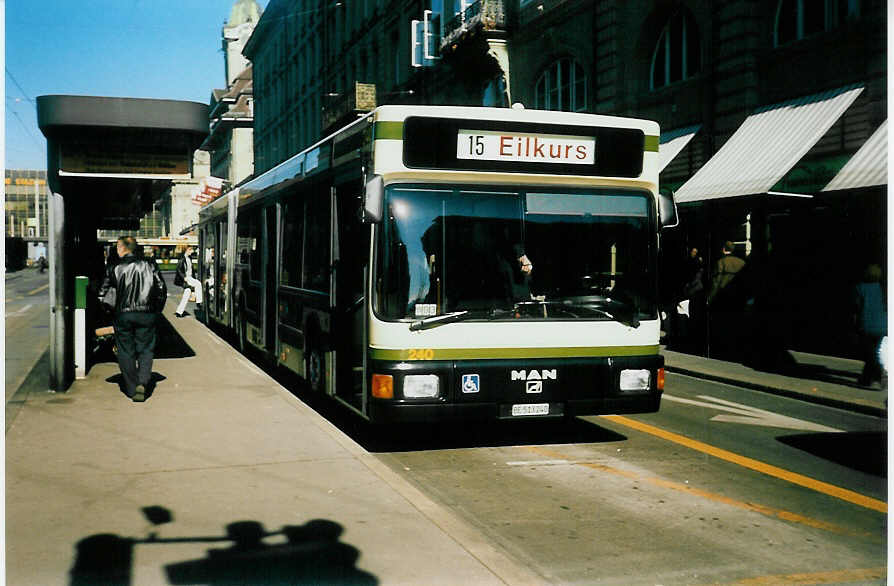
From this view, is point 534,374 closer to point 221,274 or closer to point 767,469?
point 767,469

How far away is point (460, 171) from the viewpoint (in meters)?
7.54

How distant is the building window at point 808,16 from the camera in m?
16.0

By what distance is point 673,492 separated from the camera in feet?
21.6

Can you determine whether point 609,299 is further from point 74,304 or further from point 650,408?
point 74,304

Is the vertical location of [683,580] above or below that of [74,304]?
below

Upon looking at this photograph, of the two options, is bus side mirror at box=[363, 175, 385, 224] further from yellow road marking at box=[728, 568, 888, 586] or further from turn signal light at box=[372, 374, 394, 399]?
yellow road marking at box=[728, 568, 888, 586]

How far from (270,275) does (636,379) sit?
6.18 meters

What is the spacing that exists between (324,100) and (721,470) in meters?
42.9

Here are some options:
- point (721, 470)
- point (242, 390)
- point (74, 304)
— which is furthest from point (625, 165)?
point (74, 304)

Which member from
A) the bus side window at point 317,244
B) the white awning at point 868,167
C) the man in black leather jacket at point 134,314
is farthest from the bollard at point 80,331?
the white awning at point 868,167

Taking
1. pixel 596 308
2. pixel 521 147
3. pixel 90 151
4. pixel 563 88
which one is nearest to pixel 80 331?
pixel 90 151

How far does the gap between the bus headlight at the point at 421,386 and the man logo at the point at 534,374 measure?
25.1 inches

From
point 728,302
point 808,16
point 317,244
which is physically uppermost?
point 808,16

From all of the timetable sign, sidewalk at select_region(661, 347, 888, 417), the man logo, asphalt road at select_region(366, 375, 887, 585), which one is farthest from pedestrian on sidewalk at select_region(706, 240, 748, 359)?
→ the man logo
